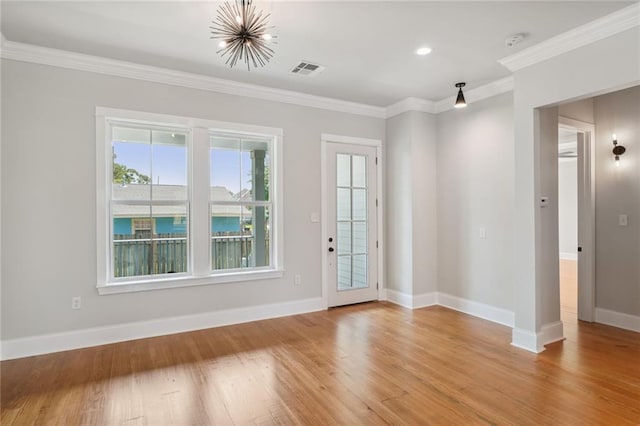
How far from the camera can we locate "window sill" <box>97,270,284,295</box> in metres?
3.64

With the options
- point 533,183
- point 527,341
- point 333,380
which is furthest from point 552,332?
point 333,380

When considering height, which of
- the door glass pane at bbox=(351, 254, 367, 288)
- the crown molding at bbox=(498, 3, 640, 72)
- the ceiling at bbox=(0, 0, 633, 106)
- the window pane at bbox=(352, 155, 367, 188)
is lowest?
the door glass pane at bbox=(351, 254, 367, 288)

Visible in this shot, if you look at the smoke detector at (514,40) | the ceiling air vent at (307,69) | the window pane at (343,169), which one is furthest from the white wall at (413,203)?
the smoke detector at (514,40)

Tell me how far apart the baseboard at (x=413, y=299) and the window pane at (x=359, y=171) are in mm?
1681

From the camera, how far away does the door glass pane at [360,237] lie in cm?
520

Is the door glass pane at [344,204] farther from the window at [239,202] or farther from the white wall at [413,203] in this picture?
the window at [239,202]

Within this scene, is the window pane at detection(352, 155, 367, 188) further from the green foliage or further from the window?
the green foliage

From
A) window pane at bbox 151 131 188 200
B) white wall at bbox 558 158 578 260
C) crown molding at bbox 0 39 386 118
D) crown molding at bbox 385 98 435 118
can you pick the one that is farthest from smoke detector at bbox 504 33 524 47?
white wall at bbox 558 158 578 260

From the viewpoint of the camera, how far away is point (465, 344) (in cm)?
360

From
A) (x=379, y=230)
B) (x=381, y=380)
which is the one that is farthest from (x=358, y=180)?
(x=381, y=380)

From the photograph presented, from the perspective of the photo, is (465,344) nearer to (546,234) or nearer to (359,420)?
(546,234)

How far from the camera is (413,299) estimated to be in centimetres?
493

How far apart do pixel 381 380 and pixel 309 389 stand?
0.59 meters

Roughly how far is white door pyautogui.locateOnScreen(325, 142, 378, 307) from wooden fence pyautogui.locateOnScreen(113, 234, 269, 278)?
4.07 ft
